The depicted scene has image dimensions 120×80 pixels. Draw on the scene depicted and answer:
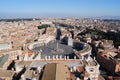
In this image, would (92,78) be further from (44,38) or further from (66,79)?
(44,38)

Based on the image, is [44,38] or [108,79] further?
[44,38]

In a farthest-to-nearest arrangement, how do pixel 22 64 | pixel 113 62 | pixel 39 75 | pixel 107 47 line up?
1. pixel 107 47
2. pixel 113 62
3. pixel 22 64
4. pixel 39 75

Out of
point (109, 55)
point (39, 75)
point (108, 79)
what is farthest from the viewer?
point (109, 55)

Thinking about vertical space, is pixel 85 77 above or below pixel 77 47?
above

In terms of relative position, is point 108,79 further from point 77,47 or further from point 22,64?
point 77,47

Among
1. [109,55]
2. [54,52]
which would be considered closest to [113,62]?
[109,55]

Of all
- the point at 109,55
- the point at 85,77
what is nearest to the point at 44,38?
the point at 109,55

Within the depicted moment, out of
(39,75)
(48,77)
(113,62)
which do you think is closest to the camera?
(48,77)

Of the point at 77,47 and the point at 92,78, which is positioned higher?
the point at 92,78

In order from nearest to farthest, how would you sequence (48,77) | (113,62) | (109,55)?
(48,77) → (113,62) → (109,55)
